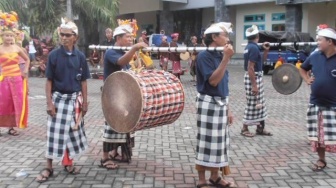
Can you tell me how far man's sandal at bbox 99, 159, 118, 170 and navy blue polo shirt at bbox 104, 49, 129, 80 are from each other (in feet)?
3.52

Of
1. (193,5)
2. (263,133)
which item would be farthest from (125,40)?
(193,5)

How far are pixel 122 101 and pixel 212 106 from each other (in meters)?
0.96

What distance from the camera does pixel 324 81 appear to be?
200 inches

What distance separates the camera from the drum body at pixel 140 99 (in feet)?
14.5

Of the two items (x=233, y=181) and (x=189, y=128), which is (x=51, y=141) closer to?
(x=233, y=181)

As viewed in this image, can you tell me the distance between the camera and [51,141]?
197 inches

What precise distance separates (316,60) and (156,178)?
2.39m

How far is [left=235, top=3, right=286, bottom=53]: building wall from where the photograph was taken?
24438 mm

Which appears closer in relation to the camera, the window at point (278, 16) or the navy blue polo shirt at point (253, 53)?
the navy blue polo shirt at point (253, 53)

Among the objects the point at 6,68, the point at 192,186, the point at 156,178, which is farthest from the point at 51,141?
the point at 6,68

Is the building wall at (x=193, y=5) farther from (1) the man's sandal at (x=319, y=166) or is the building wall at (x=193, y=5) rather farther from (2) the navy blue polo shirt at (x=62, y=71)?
(2) the navy blue polo shirt at (x=62, y=71)

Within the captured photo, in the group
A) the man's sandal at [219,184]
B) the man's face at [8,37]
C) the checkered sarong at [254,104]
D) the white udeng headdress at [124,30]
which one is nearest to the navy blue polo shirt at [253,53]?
the checkered sarong at [254,104]

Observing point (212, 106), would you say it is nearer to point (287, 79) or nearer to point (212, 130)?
point (212, 130)

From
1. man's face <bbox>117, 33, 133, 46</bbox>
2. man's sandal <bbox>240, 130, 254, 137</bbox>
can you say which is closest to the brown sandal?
man's sandal <bbox>240, 130, 254, 137</bbox>
